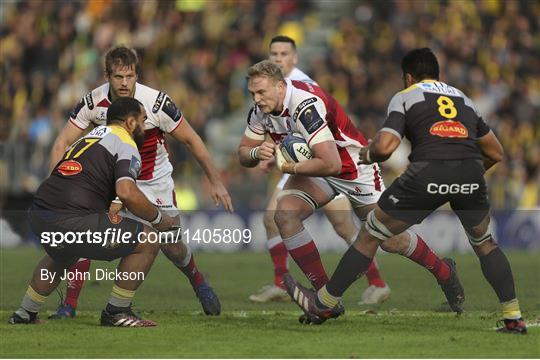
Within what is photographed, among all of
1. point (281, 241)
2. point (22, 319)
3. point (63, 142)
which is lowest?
point (281, 241)

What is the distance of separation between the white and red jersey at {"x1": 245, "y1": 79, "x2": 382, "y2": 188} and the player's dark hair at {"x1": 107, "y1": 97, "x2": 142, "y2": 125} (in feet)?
4.20

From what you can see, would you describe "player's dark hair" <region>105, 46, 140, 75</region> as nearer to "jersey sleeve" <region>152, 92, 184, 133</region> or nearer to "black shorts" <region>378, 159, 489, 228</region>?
"jersey sleeve" <region>152, 92, 184, 133</region>

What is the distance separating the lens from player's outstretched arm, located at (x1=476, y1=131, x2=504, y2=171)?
10.1 metres

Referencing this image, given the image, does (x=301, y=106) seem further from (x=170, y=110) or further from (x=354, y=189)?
(x=170, y=110)

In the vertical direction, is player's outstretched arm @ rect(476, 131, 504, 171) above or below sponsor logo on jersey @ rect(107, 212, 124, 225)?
above

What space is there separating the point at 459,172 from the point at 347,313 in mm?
2280

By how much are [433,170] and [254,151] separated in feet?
6.34

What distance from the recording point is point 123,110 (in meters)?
10.3

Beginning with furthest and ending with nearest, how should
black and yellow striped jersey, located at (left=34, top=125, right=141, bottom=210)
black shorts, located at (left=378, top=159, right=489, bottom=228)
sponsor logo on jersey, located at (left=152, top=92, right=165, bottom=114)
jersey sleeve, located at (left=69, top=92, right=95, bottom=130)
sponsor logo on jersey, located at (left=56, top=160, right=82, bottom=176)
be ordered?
jersey sleeve, located at (left=69, top=92, right=95, bottom=130), sponsor logo on jersey, located at (left=152, top=92, right=165, bottom=114), sponsor logo on jersey, located at (left=56, top=160, right=82, bottom=176), black and yellow striped jersey, located at (left=34, top=125, right=141, bottom=210), black shorts, located at (left=378, top=159, right=489, bottom=228)

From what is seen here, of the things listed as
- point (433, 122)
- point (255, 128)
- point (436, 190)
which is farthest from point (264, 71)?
point (436, 190)

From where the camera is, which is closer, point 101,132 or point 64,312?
point 101,132

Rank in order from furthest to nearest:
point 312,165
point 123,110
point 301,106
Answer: point 301,106 < point 312,165 < point 123,110

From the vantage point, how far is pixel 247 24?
84.3ft

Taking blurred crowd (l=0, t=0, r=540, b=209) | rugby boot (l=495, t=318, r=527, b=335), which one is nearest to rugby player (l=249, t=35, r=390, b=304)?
rugby boot (l=495, t=318, r=527, b=335)
